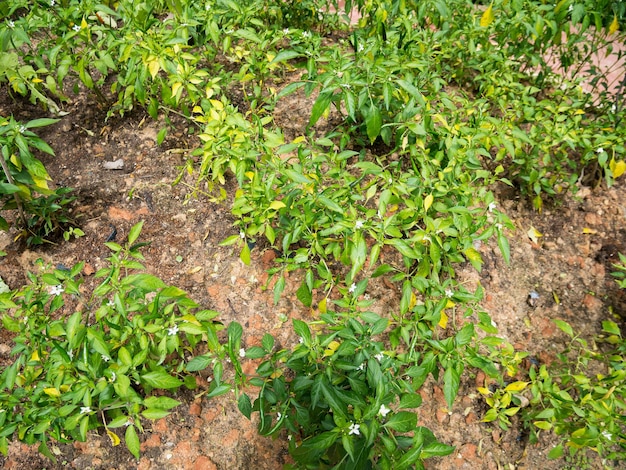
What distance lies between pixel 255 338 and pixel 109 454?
2.39 ft

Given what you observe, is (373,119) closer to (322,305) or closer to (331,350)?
(322,305)

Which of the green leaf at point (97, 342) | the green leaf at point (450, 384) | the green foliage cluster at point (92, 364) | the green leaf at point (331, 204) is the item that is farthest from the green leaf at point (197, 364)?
the green leaf at point (450, 384)

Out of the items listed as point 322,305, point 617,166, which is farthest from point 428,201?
point 617,166

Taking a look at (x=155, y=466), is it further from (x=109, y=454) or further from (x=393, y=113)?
(x=393, y=113)

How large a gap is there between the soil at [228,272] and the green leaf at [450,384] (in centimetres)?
40

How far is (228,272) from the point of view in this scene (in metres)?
2.30

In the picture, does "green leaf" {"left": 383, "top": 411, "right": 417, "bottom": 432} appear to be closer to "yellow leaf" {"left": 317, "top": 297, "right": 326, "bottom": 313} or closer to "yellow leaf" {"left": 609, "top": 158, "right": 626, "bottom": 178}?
"yellow leaf" {"left": 317, "top": 297, "right": 326, "bottom": 313}

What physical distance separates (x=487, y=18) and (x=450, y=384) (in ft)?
6.73

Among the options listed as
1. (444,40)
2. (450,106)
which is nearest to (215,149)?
(450,106)

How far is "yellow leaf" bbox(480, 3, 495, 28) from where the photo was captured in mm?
2625

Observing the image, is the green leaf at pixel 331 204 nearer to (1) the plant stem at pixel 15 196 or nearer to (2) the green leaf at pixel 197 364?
(2) the green leaf at pixel 197 364

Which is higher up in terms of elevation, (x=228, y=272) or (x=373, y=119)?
(x=373, y=119)

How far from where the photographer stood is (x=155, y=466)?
72.9 inches

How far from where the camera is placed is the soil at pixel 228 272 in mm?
1906
